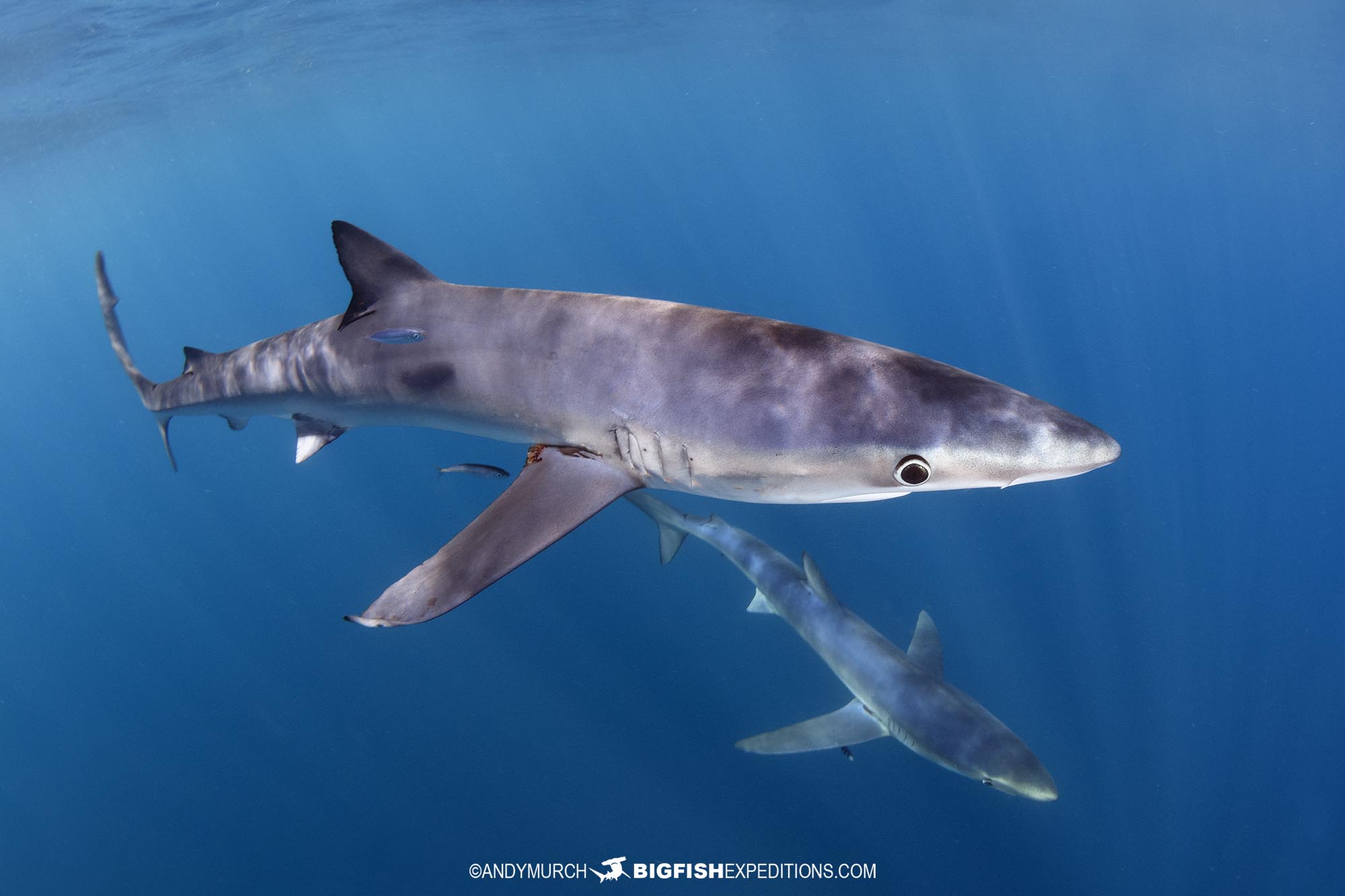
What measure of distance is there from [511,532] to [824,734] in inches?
168

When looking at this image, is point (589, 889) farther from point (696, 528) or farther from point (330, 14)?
point (330, 14)

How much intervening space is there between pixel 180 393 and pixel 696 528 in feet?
16.7

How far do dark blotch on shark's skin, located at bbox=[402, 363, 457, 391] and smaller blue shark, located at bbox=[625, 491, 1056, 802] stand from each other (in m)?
3.25

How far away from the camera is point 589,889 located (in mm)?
9078

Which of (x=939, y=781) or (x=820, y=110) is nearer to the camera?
(x=939, y=781)

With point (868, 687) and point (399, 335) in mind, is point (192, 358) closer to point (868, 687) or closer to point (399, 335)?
point (399, 335)

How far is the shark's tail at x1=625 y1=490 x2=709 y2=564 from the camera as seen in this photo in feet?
23.1

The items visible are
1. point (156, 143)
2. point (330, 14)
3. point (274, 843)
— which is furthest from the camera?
point (156, 143)

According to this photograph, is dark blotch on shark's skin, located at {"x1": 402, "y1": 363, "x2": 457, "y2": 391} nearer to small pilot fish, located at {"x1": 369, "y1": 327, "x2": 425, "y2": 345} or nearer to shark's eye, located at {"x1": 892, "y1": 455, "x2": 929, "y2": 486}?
small pilot fish, located at {"x1": 369, "y1": 327, "x2": 425, "y2": 345}

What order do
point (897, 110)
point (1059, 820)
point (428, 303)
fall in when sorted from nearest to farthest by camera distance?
point (428, 303), point (1059, 820), point (897, 110)

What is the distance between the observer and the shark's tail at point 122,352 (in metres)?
6.42

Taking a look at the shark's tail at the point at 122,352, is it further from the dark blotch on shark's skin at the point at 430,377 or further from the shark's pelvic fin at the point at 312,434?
the dark blotch on shark's skin at the point at 430,377

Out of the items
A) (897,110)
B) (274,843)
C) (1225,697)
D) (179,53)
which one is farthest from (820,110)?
(274,843)

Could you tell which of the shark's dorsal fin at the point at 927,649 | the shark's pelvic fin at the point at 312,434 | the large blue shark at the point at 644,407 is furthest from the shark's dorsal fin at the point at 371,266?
the shark's dorsal fin at the point at 927,649
